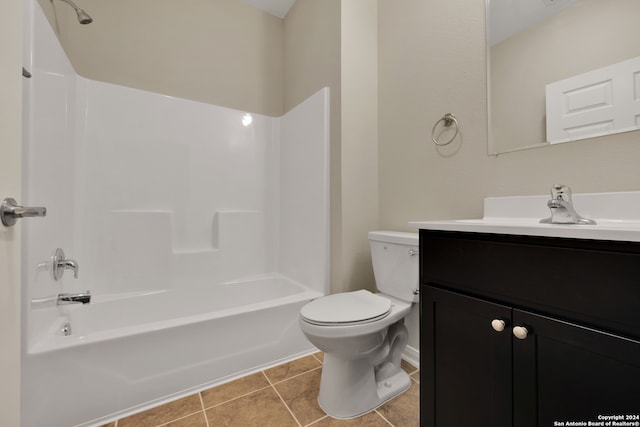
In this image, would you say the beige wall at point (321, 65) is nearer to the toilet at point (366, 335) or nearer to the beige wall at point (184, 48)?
the beige wall at point (184, 48)

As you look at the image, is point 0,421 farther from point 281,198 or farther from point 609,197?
point 281,198

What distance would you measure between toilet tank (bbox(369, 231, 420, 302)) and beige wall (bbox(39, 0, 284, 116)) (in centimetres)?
169

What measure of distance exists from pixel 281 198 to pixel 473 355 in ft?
6.19

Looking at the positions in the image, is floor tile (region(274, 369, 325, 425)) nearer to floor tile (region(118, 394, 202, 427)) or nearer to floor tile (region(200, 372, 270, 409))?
floor tile (region(200, 372, 270, 409))

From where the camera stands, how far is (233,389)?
4.26 ft

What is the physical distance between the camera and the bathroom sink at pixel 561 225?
1.65 feet

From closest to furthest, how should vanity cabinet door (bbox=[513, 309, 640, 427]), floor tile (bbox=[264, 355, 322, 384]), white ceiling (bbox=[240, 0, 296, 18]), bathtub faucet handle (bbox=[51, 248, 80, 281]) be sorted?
vanity cabinet door (bbox=[513, 309, 640, 427])
bathtub faucet handle (bbox=[51, 248, 80, 281])
floor tile (bbox=[264, 355, 322, 384])
white ceiling (bbox=[240, 0, 296, 18])

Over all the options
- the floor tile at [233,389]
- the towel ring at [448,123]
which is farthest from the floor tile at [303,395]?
the towel ring at [448,123]

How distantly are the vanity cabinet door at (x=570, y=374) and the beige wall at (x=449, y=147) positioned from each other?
0.63 m

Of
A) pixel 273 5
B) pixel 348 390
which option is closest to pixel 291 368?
pixel 348 390

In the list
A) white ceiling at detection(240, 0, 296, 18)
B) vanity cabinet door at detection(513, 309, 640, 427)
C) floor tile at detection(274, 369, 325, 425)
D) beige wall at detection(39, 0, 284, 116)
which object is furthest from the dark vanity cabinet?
white ceiling at detection(240, 0, 296, 18)

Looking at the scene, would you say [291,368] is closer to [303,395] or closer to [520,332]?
[303,395]

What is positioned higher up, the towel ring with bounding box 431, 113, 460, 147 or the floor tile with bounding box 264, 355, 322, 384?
the towel ring with bounding box 431, 113, 460, 147

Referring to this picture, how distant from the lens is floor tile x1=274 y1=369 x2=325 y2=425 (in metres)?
1.13
